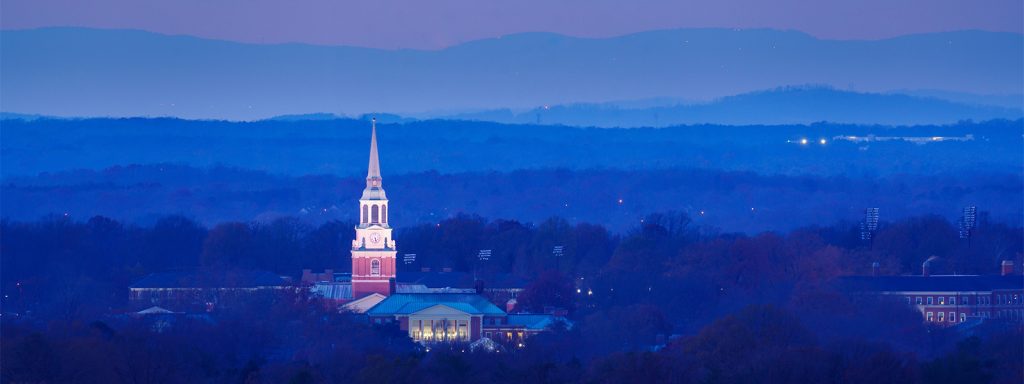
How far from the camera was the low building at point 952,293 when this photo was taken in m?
101

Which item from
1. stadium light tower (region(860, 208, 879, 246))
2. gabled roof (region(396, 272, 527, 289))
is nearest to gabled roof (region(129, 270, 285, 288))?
gabled roof (region(396, 272, 527, 289))

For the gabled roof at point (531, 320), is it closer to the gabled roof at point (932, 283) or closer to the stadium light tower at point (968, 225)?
the gabled roof at point (932, 283)

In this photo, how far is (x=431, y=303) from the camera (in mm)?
100562

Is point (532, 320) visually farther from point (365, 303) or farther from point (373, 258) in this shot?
point (373, 258)

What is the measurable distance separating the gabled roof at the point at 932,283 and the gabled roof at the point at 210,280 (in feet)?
76.0

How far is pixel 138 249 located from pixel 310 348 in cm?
6888

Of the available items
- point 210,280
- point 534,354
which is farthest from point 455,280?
point 534,354

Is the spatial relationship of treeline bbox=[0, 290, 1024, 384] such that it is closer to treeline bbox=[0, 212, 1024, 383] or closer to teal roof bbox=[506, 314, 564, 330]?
treeline bbox=[0, 212, 1024, 383]

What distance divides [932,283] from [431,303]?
17683 mm

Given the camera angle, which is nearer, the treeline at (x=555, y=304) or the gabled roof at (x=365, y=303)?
the treeline at (x=555, y=304)

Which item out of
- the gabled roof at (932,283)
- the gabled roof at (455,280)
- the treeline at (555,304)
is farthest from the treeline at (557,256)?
the gabled roof at (932,283)

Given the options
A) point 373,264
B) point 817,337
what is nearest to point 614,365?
point 817,337

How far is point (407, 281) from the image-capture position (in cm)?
12581

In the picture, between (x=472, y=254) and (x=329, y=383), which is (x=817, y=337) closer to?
(x=329, y=383)
